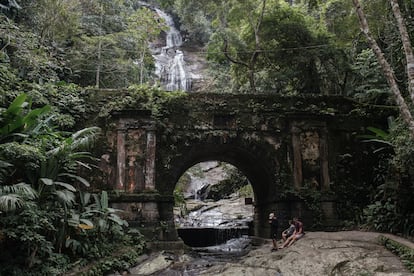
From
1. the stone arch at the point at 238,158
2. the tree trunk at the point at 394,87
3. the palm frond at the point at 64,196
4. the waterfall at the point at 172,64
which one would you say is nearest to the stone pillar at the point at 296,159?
A: the stone arch at the point at 238,158

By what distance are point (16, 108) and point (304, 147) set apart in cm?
873

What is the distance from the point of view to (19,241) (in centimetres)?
677

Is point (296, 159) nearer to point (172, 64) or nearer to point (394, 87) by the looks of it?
point (394, 87)

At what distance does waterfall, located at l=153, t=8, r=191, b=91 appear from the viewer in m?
29.3

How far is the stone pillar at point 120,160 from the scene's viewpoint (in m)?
11.8

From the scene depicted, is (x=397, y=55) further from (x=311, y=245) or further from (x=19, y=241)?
(x=19, y=241)

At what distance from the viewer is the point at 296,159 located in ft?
41.4

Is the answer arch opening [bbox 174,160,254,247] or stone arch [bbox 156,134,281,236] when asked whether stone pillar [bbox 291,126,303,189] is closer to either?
stone arch [bbox 156,134,281,236]

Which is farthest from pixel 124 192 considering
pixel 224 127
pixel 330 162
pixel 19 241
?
pixel 330 162

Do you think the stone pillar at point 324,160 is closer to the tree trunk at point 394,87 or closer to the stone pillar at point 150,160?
the tree trunk at point 394,87

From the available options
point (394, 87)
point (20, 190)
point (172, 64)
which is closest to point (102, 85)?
point (20, 190)

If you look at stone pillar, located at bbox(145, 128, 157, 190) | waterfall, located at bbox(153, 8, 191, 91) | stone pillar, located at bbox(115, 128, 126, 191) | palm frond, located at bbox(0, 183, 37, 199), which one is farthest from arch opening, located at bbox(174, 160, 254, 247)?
palm frond, located at bbox(0, 183, 37, 199)

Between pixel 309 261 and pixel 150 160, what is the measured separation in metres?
5.85

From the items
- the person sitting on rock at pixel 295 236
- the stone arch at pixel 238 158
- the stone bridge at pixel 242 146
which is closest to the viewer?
the person sitting on rock at pixel 295 236
